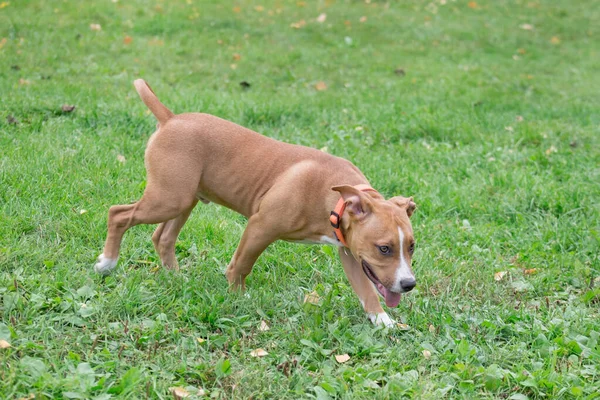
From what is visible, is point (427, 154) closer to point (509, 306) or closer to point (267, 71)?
point (509, 306)

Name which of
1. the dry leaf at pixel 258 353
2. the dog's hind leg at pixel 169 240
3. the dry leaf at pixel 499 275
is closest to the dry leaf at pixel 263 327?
the dry leaf at pixel 258 353

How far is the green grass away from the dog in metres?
0.33

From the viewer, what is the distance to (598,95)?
34.6 feet

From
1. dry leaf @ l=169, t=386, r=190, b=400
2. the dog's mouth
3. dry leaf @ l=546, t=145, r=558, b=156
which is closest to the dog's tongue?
the dog's mouth

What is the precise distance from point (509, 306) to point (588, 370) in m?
0.83

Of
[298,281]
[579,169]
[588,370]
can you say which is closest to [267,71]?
[579,169]

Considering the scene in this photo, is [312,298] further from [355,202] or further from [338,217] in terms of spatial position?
[355,202]

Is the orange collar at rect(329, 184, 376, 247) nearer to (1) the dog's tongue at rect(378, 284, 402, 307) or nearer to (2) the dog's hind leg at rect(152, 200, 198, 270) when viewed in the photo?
(1) the dog's tongue at rect(378, 284, 402, 307)

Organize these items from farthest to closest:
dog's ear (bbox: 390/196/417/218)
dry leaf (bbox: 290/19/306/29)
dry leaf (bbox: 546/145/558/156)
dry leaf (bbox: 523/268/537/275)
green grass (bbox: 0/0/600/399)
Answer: dry leaf (bbox: 290/19/306/29), dry leaf (bbox: 546/145/558/156), dry leaf (bbox: 523/268/537/275), dog's ear (bbox: 390/196/417/218), green grass (bbox: 0/0/600/399)

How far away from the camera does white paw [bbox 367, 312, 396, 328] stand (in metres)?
4.38

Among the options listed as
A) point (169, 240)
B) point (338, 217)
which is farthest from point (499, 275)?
point (169, 240)

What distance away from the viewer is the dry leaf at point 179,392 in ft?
11.2

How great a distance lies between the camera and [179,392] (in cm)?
344

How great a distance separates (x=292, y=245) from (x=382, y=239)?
1531 mm
